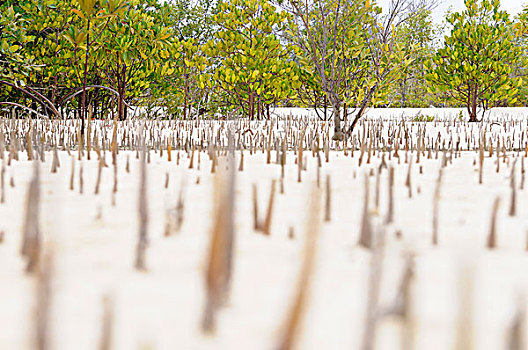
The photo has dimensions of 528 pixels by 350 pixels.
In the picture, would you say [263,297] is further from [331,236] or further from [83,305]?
[331,236]

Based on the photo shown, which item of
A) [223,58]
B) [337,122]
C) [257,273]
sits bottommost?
[257,273]

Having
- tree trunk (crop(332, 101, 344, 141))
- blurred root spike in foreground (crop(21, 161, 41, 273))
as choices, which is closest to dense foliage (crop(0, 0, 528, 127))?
tree trunk (crop(332, 101, 344, 141))

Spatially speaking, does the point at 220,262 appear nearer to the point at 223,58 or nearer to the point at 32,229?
the point at 32,229

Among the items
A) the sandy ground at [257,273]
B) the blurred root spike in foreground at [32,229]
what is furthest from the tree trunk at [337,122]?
the blurred root spike in foreground at [32,229]

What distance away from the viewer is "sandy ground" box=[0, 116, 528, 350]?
0.70m

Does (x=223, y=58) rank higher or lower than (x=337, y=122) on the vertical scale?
higher

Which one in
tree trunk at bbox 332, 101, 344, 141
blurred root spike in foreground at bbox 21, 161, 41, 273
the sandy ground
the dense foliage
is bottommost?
the sandy ground

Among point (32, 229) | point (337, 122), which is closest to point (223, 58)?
point (337, 122)

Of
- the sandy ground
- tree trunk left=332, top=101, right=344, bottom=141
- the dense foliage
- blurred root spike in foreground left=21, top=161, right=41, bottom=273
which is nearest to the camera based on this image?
the sandy ground

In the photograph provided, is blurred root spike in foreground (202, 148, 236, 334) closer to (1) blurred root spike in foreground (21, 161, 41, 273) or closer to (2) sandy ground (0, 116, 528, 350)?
(2) sandy ground (0, 116, 528, 350)

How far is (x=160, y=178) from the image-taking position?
7.10 ft

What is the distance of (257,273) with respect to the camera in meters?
0.96

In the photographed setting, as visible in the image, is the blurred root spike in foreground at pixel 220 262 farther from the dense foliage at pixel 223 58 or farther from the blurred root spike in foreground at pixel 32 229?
the dense foliage at pixel 223 58

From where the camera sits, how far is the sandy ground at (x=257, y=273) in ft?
2.29
